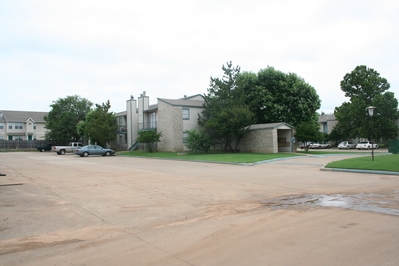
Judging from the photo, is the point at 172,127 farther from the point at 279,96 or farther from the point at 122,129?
the point at 122,129

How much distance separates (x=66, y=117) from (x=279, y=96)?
132 feet

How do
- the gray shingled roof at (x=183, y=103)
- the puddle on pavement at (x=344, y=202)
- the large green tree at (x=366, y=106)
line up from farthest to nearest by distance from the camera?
the large green tree at (x=366, y=106) → the gray shingled roof at (x=183, y=103) → the puddle on pavement at (x=344, y=202)

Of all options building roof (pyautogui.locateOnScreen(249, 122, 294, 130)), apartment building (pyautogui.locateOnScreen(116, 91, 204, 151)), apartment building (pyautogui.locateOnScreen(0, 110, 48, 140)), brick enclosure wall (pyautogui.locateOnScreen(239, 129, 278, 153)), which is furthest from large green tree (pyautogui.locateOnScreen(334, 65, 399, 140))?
apartment building (pyautogui.locateOnScreen(0, 110, 48, 140))

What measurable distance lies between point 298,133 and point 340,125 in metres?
22.9

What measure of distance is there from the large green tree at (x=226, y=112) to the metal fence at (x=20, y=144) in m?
38.5

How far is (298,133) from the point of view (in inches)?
1490

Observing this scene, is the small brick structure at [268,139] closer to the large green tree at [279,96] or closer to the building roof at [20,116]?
the large green tree at [279,96]

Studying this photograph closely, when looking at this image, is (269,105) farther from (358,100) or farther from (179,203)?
(179,203)

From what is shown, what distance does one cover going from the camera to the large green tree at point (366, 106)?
166 ft

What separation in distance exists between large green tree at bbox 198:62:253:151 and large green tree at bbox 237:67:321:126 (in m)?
1.72

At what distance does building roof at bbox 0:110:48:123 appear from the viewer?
7572 cm

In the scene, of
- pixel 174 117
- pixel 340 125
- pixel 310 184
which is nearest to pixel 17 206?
pixel 310 184

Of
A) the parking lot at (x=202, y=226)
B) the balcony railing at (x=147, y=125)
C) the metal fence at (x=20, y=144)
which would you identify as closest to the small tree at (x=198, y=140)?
the balcony railing at (x=147, y=125)

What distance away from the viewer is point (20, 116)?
77.9 meters
